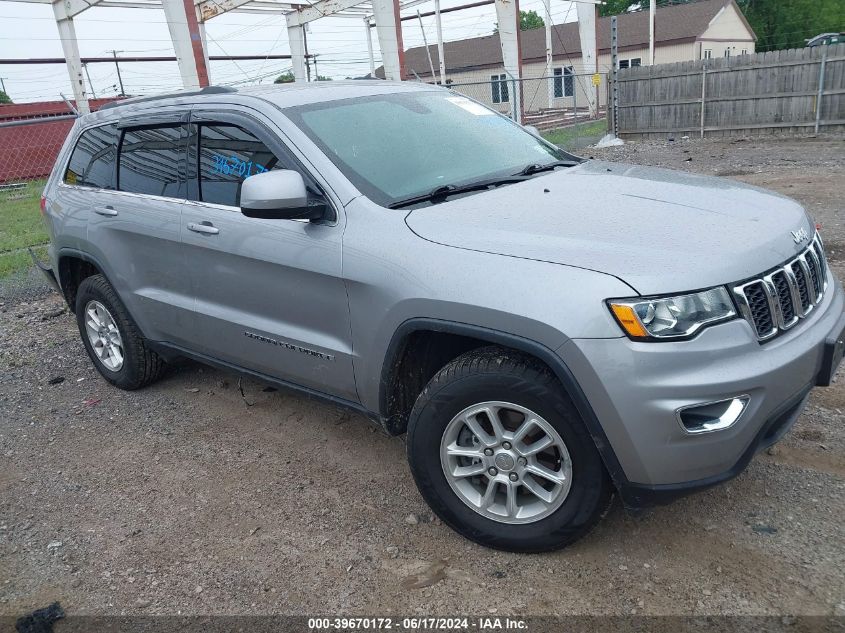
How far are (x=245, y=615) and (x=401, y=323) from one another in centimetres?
126

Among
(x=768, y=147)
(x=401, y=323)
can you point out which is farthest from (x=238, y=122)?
(x=768, y=147)

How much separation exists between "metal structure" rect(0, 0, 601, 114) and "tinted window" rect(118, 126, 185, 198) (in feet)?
31.6

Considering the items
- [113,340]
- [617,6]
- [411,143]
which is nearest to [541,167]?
[411,143]

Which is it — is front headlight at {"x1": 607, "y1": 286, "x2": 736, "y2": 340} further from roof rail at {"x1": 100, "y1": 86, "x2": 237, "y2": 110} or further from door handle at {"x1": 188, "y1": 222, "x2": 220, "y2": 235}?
roof rail at {"x1": 100, "y1": 86, "x2": 237, "y2": 110}

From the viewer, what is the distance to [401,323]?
2.84m

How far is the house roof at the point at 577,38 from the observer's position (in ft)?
116

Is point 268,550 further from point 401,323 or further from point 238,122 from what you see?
point 238,122

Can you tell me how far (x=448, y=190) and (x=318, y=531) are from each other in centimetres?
165

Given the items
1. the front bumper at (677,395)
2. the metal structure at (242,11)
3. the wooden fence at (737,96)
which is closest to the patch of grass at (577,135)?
the wooden fence at (737,96)

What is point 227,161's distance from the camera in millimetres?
3678

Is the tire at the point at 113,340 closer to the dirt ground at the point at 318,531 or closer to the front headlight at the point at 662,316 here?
the dirt ground at the point at 318,531

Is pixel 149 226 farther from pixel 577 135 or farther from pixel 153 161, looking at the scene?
pixel 577 135

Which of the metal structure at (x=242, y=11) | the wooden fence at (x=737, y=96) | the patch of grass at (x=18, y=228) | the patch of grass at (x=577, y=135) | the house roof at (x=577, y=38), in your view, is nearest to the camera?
the patch of grass at (x=18, y=228)

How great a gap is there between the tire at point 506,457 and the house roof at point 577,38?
104 feet
